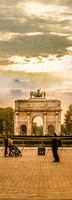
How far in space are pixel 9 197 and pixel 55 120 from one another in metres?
87.0

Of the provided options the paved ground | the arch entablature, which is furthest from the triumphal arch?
the paved ground

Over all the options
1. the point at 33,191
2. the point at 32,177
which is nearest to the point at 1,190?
the point at 33,191

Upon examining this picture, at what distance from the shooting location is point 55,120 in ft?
→ 319

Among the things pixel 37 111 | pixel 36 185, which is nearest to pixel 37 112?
pixel 37 111

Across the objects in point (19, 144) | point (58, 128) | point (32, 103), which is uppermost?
point (32, 103)

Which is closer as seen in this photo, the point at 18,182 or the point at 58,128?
the point at 18,182

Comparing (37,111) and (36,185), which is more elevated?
(37,111)

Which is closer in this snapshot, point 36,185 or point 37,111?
point 36,185

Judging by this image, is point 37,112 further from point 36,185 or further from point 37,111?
point 36,185

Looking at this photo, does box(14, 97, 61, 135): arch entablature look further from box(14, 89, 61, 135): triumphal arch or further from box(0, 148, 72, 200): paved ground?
box(0, 148, 72, 200): paved ground

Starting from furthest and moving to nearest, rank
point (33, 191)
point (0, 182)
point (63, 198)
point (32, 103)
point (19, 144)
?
1. point (32, 103)
2. point (19, 144)
3. point (0, 182)
4. point (33, 191)
5. point (63, 198)

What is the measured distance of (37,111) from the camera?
319 feet

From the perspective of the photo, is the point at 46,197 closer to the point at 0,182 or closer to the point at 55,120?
the point at 0,182

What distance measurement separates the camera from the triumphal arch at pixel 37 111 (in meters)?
95.4
